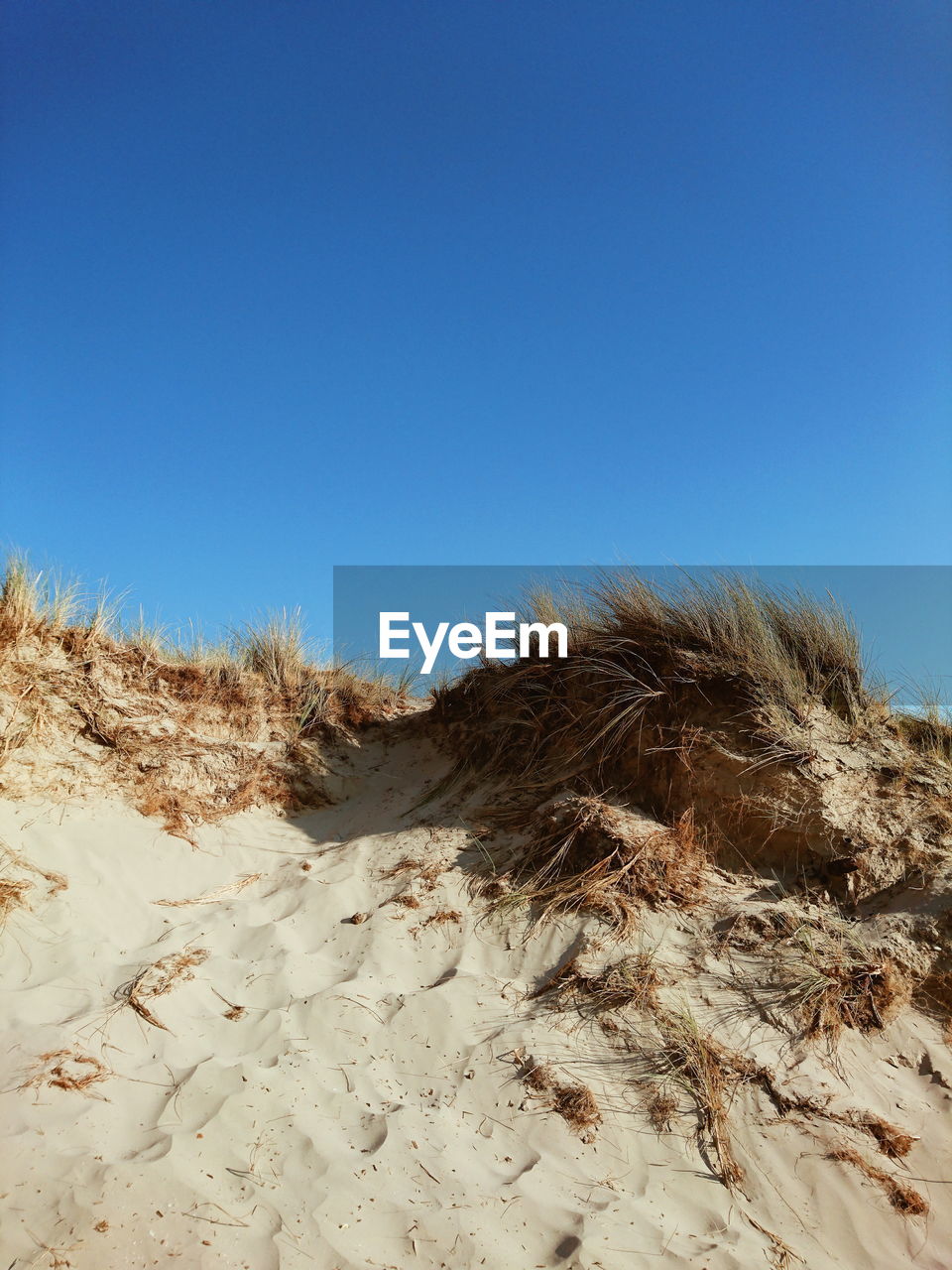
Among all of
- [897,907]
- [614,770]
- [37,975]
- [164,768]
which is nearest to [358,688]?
[164,768]

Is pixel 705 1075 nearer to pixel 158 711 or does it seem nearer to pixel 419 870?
pixel 419 870

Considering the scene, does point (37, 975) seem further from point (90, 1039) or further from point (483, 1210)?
point (483, 1210)

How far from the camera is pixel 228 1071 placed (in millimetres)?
3676

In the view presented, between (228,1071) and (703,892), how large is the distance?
2.88 metres

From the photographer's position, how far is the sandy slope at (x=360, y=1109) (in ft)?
9.52

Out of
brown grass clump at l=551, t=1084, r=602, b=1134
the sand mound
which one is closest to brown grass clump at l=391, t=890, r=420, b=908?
the sand mound

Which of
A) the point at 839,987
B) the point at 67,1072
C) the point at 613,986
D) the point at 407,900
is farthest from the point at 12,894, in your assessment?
the point at 839,987

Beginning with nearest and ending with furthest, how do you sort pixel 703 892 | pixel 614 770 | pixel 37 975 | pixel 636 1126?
pixel 636 1126
pixel 37 975
pixel 703 892
pixel 614 770

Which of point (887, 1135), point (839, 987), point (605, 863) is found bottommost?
point (887, 1135)

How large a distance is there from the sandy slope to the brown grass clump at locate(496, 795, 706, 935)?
0.18 meters

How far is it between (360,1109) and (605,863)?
2.05m

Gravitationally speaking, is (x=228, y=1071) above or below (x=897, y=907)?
below

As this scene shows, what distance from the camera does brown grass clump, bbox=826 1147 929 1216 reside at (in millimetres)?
3158

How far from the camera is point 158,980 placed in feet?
14.2
